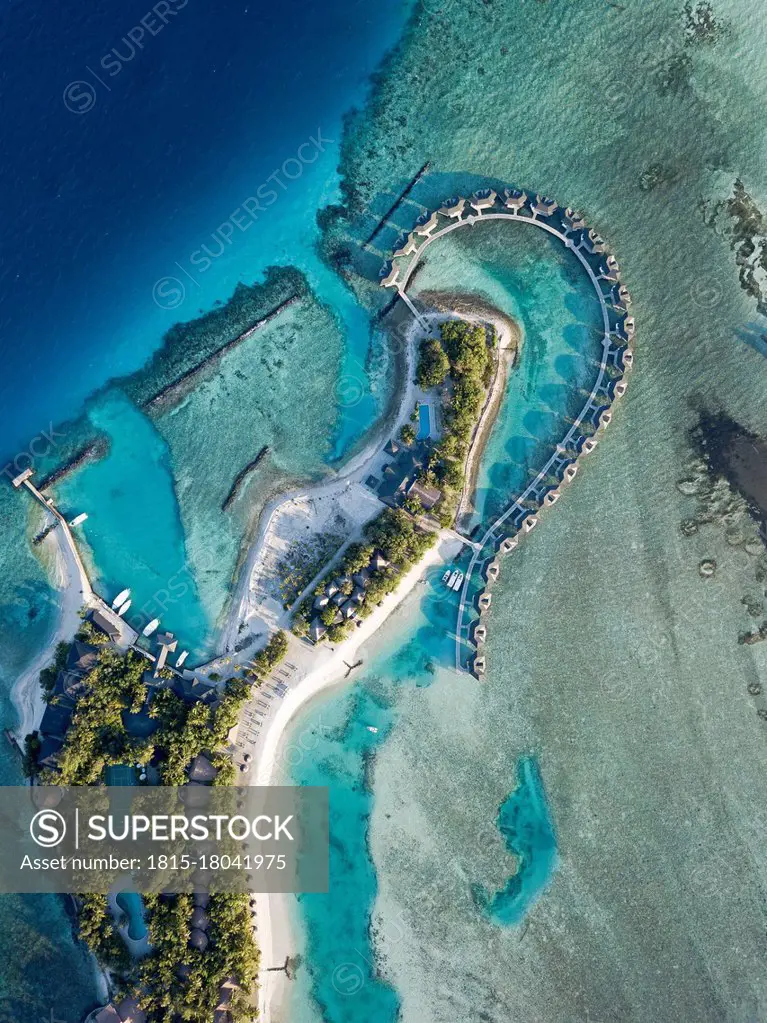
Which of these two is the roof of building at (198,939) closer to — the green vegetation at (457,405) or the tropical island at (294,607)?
the tropical island at (294,607)

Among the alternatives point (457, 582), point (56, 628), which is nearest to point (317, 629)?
point (457, 582)

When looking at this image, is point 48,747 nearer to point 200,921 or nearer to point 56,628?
point 56,628

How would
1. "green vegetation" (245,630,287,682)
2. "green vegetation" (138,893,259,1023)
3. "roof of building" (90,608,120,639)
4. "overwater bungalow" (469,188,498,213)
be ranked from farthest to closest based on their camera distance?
"roof of building" (90,608,120,639), "overwater bungalow" (469,188,498,213), "green vegetation" (245,630,287,682), "green vegetation" (138,893,259,1023)

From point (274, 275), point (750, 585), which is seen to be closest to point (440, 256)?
point (274, 275)

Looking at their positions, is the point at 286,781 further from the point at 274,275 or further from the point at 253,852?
the point at 274,275

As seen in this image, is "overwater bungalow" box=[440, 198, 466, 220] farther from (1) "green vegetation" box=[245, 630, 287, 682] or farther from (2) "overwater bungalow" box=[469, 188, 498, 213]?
(1) "green vegetation" box=[245, 630, 287, 682]

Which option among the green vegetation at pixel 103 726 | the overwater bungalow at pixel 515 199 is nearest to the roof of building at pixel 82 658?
the green vegetation at pixel 103 726

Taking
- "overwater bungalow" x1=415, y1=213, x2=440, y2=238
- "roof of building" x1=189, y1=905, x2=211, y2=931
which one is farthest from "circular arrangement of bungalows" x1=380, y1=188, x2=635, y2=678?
"roof of building" x1=189, y1=905, x2=211, y2=931
